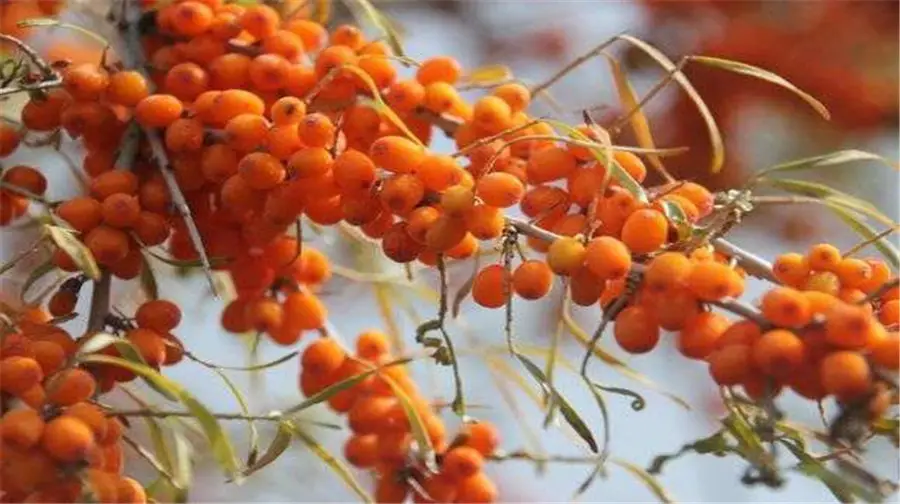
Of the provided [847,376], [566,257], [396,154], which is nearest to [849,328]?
[847,376]

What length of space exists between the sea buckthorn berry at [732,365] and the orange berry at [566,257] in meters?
0.08

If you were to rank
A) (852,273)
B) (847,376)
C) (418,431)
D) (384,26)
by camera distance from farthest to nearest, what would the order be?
(384,26), (418,431), (852,273), (847,376)

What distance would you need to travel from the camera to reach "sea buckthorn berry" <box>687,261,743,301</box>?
0.67 metres

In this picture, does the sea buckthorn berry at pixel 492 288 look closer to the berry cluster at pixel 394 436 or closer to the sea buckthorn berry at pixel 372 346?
the berry cluster at pixel 394 436

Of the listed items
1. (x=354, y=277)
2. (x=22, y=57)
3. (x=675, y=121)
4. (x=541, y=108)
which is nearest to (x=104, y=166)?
(x=22, y=57)

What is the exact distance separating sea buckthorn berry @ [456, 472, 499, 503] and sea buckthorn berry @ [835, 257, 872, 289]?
0.83 ft

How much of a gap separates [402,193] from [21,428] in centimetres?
21

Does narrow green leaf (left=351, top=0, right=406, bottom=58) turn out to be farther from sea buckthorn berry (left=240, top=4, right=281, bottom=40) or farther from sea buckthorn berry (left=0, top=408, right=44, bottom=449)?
sea buckthorn berry (left=0, top=408, right=44, bottom=449)

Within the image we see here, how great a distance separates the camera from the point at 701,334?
674mm

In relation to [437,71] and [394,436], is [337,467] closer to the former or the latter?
[394,436]

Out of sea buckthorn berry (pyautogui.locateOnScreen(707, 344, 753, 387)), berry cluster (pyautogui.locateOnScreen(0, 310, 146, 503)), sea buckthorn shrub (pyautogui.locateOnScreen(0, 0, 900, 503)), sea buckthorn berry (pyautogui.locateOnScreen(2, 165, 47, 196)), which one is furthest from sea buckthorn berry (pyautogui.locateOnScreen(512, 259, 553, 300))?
sea buckthorn berry (pyautogui.locateOnScreen(2, 165, 47, 196))

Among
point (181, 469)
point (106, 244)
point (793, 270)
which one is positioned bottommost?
point (181, 469)

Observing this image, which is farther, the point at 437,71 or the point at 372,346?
the point at 372,346

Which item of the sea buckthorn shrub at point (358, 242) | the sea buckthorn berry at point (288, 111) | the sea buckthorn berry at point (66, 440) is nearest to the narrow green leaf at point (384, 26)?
the sea buckthorn shrub at point (358, 242)
